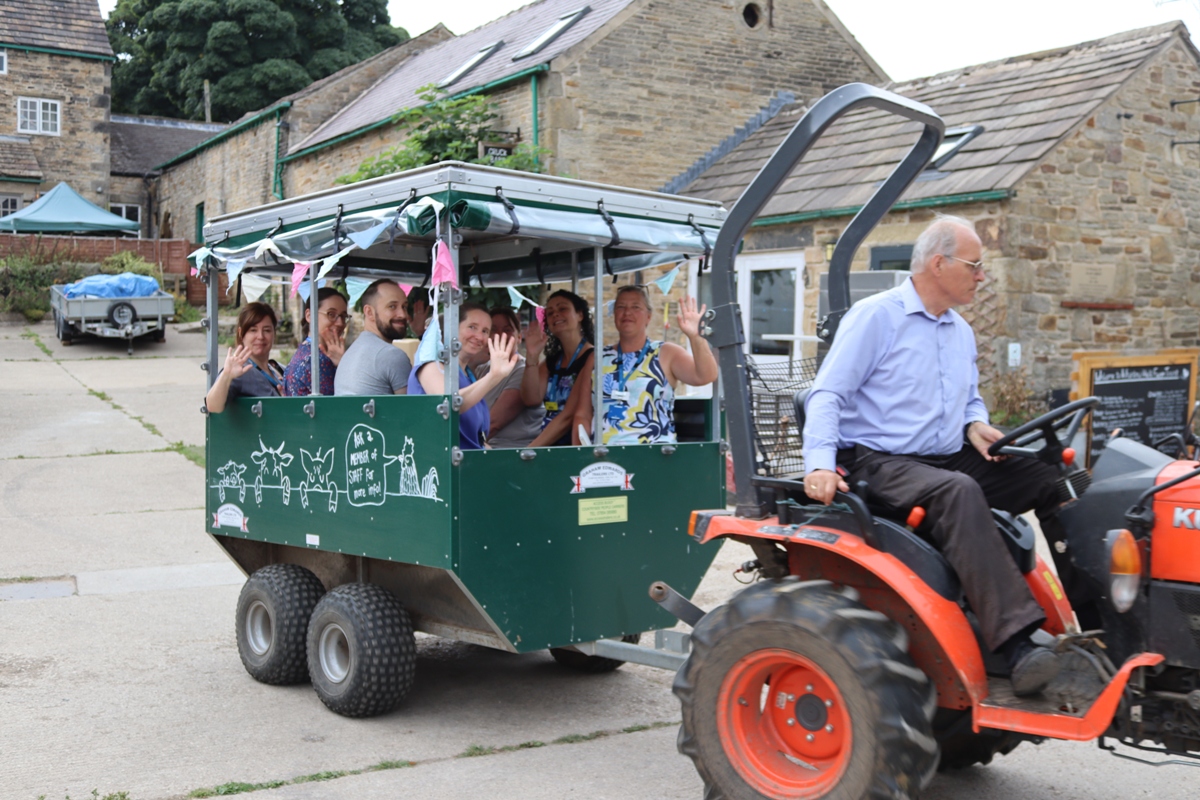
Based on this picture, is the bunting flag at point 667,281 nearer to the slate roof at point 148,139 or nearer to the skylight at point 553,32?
the skylight at point 553,32

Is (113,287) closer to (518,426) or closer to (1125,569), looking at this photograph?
(518,426)

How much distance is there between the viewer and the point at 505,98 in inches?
693

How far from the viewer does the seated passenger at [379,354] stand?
5.29 metres

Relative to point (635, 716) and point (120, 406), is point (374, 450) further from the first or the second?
point (120, 406)

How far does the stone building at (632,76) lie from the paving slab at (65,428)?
267 inches

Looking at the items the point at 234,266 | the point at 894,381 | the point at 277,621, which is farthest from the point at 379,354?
the point at 894,381

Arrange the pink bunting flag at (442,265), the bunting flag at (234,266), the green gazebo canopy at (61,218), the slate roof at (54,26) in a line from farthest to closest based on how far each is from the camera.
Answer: the slate roof at (54,26), the green gazebo canopy at (61,218), the bunting flag at (234,266), the pink bunting flag at (442,265)

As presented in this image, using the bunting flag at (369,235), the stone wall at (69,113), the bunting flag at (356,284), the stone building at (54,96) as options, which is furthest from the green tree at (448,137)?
the stone wall at (69,113)

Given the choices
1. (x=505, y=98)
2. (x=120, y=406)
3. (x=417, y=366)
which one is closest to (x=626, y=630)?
(x=417, y=366)

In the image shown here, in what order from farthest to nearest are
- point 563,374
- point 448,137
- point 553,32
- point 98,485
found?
point 553,32, point 448,137, point 98,485, point 563,374

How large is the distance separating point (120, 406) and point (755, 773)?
13619mm

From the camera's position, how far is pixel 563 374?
19.6 feet

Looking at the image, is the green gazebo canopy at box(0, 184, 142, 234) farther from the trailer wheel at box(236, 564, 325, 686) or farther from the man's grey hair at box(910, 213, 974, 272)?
the man's grey hair at box(910, 213, 974, 272)

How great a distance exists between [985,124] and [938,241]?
34.3 ft
